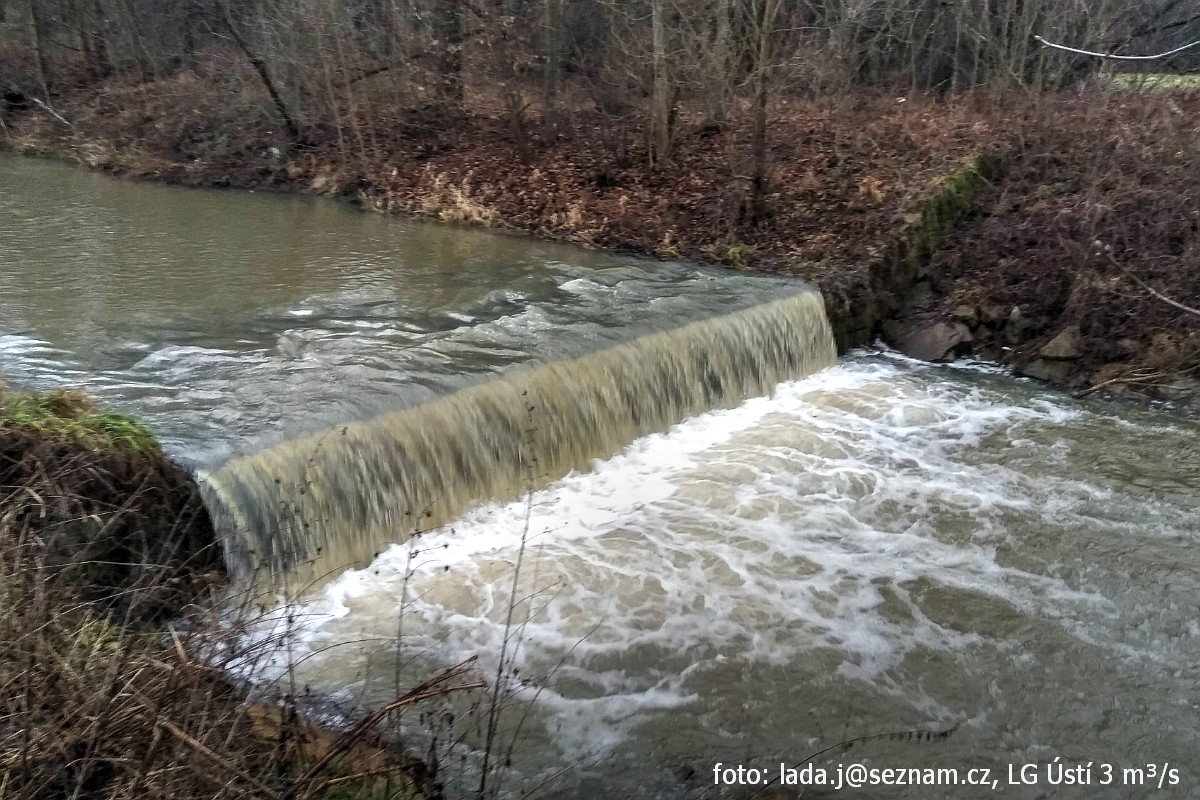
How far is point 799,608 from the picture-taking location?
571 centimetres

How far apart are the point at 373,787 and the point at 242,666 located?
69 centimetres

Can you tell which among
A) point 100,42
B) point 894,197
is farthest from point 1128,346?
point 100,42

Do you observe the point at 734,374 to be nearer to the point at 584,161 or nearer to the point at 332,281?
the point at 332,281

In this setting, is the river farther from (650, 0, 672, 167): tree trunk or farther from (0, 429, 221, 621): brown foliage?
(650, 0, 672, 167): tree trunk

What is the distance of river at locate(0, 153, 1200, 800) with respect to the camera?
15.0 feet

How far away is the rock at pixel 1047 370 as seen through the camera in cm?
995

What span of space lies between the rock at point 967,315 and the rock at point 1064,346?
89 cm

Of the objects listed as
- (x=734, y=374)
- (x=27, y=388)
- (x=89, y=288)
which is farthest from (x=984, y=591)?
(x=89, y=288)

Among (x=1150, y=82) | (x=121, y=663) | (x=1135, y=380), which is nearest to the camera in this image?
(x=121, y=663)

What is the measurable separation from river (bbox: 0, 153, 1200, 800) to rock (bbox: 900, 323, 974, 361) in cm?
41

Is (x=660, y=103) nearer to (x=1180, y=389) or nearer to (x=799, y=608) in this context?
(x=1180, y=389)

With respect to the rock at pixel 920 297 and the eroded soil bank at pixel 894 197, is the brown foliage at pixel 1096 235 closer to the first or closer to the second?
the eroded soil bank at pixel 894 197

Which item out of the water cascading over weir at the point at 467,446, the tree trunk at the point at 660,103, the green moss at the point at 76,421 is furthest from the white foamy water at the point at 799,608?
the tree trunk at the point at 660,103

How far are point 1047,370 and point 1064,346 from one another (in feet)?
1.09
